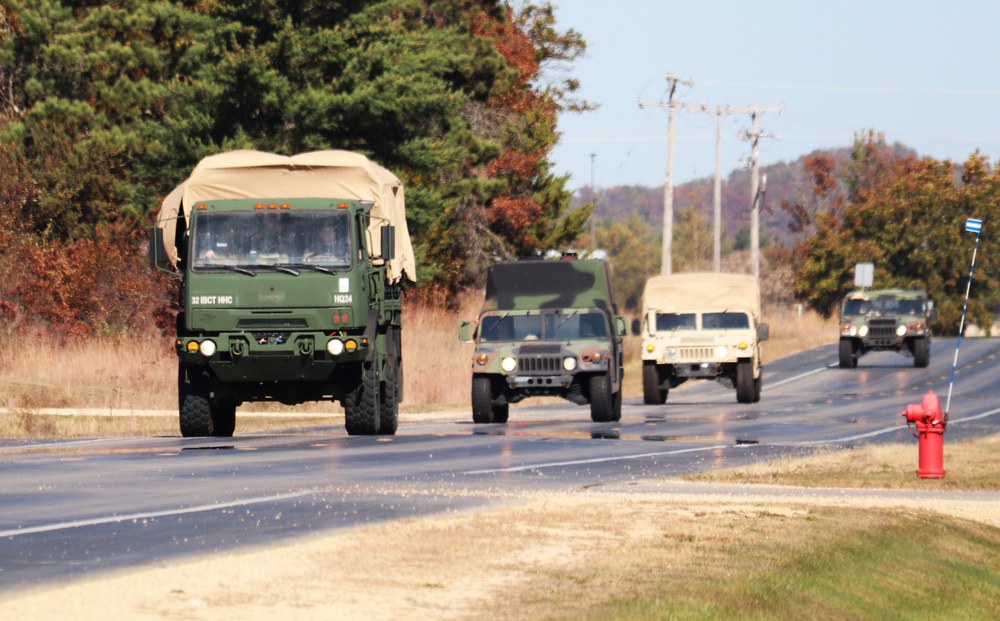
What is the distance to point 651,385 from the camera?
3712cm

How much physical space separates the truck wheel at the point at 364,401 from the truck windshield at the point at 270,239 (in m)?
1.67

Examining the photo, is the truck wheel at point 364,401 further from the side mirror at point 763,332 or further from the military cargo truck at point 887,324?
the military cargo truck at point 887,324

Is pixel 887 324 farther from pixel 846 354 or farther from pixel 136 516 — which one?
pixel 136 516

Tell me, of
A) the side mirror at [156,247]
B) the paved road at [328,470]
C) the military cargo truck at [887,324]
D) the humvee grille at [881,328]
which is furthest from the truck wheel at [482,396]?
the humvee grille at [881,328]

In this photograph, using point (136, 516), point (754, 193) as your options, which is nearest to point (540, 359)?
point (136, 516)

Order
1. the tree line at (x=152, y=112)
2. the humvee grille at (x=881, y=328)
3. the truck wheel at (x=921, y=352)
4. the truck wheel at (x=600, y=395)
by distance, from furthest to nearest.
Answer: the humvee grille at (x=881, y=328)
the truck wheel at (x=921, y=352)
the tree line at (x=152, y=112)
the truck wheel at (x=600, y=395)

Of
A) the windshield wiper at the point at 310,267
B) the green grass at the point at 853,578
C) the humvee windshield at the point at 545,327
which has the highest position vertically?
the windshield wiper at the point at 310,267

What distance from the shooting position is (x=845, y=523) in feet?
43.4

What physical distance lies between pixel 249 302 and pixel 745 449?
6.54m

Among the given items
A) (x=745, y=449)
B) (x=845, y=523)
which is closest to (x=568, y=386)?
(x=745, y=449)

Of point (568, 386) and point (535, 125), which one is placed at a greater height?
point (535, 125)

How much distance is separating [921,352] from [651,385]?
1648cm

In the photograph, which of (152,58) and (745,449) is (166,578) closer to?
(745,449)

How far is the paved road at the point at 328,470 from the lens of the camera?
1192 centimetres
